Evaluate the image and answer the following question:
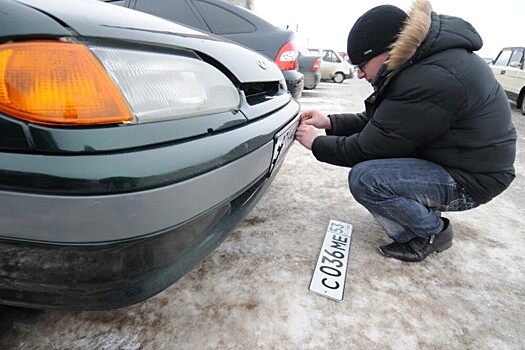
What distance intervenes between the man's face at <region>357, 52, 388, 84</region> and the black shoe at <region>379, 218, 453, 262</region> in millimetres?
A: 793

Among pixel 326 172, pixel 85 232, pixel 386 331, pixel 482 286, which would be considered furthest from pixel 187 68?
pixel 326 172

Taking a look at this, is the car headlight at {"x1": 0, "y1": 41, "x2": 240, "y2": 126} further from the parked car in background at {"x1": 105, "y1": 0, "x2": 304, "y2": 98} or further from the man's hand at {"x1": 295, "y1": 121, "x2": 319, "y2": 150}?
the parked car in background at {"x1": 105, "y1": 0, "x2": 304, "y2": 98}

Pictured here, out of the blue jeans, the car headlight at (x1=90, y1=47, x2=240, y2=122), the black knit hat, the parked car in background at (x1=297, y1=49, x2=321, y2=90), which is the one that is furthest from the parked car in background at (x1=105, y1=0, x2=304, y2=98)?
the parked car in background at (x1=297, y1=49, x2=321, y2=90)

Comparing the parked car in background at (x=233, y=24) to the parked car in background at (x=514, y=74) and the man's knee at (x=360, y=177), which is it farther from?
the parked car in background at (x=514, y=74)

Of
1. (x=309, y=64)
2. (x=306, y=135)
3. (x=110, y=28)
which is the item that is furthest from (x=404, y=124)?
(x=309, y=64)

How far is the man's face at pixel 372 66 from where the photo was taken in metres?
1.37

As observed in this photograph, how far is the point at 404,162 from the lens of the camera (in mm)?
1445

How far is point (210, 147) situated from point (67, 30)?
37 centimetres

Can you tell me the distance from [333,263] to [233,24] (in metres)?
2.50

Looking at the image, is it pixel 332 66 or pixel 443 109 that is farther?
pixel 332 66

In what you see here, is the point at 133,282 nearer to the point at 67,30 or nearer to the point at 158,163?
the point at 158,163

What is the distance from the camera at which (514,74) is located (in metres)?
6.74

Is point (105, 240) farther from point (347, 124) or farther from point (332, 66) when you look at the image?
point (332, 66)

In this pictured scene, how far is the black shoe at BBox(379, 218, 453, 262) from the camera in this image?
148 centimetres
